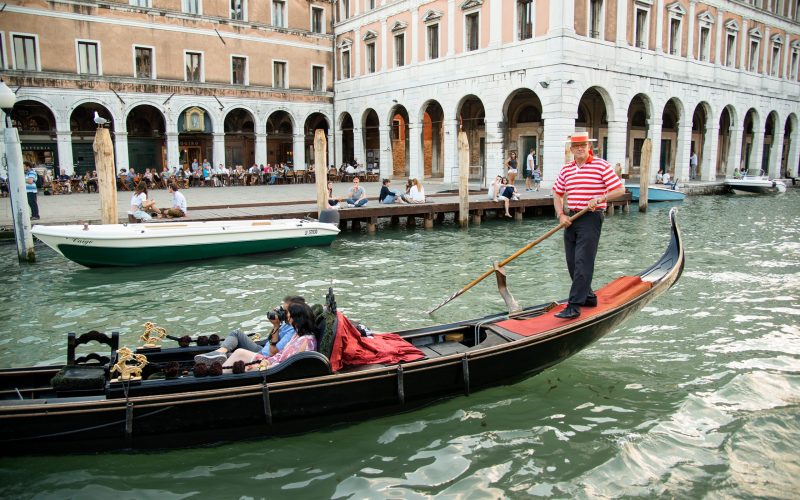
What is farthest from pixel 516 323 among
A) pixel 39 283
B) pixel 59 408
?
pixel 39 283

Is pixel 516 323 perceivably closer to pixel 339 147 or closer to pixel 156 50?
pixel 156 50

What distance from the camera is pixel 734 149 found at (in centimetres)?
2750

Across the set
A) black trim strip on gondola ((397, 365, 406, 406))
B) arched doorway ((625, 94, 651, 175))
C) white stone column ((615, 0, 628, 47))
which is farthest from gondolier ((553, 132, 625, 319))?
arched doorway ((625, 94, 651, 175))

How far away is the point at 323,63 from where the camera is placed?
2938cm

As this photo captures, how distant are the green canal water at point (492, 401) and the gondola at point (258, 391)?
5.5 inches

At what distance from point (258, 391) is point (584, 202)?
2951 mm

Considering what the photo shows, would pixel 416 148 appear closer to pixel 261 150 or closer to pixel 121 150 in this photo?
pixel 261 150

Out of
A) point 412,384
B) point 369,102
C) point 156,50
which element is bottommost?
point 412,384

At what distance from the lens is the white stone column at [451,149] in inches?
926

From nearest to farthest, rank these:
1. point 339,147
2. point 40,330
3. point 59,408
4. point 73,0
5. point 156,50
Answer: point 59,408, point 40,330, point 73,0, point 156,50, point 339,147

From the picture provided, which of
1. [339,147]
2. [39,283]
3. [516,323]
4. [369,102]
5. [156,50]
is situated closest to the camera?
[516,323]

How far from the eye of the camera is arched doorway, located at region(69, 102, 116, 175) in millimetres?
23828

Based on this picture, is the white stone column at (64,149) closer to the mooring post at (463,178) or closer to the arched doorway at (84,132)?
the arched doorway at (84,132)

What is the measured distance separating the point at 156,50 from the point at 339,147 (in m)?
9.09
